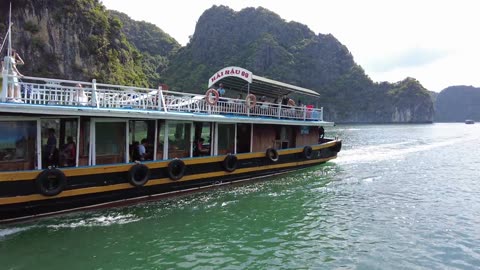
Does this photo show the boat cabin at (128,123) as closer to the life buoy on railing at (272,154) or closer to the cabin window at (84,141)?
the cabin window at (84,141)

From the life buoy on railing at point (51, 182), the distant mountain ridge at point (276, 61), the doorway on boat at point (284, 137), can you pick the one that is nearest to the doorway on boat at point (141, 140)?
the life buoy on railing at point (51, 182)

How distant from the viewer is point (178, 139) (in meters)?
11.6

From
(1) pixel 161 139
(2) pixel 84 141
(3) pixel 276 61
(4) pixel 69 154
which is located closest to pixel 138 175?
(1) pixel 161 139

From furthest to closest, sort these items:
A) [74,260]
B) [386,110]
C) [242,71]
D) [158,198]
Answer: [386,110]
[242,71]
[158,198]
[74,260]

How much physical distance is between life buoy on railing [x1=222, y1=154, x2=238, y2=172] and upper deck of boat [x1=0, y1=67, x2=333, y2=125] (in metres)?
1.36

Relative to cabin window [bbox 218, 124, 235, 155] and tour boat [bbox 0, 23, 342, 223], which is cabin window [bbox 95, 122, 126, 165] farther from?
cabin window [bbox 218, 124, 235, 155]

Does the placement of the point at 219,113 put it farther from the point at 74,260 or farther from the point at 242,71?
the point at 74,260

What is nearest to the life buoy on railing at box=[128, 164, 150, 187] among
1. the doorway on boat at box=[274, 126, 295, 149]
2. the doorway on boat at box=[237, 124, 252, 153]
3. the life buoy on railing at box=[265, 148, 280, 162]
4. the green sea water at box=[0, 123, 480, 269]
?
the green sea water at box=[0, 123, 480, 269]

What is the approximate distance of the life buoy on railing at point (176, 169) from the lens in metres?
10.7

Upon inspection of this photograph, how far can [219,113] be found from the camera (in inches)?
502

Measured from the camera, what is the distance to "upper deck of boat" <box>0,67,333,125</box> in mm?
8312

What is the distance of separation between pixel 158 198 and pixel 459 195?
11056mm

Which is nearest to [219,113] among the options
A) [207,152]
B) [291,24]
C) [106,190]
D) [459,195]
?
[207,152]

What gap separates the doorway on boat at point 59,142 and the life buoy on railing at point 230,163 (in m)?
5.01
